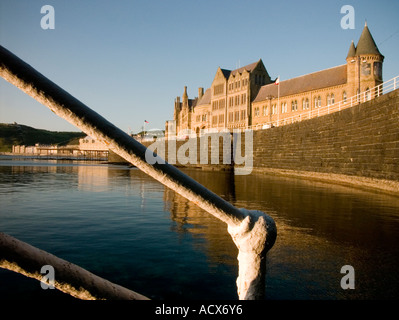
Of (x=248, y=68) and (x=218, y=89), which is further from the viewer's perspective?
(x=218, y=89)

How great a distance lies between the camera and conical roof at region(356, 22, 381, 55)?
4245 centimetres

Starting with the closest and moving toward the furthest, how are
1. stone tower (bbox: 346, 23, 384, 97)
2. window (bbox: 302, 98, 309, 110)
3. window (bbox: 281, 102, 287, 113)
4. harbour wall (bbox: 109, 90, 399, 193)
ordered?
harbour wall (bbox: 109, 90, 399, 193) < stone tower (bbox: 346, 23, 384, 97) < window (bbox: 302, 98, 309, 110) < window (bbox: 281, 102, 287, 113)

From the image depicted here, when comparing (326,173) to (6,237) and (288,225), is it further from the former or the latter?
(6,237)

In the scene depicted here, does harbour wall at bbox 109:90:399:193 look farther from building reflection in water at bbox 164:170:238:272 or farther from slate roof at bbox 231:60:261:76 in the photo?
slate roof at bbox 231:60:261:76

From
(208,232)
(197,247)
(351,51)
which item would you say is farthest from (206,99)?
(197,247)

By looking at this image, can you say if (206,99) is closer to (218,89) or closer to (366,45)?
(218,89)

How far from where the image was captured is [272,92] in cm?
6044

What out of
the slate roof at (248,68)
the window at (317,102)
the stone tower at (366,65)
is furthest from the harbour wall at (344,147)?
the slate roof at (248,68)

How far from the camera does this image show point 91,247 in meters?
5.84

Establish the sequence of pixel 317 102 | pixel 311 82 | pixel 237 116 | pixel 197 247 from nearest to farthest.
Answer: pixel 197 247 < pixel 317 102 < pixel 311 82 < pixel 237 116

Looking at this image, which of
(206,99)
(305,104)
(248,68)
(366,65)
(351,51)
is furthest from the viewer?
(206,99)

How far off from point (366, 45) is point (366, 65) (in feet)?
8.93

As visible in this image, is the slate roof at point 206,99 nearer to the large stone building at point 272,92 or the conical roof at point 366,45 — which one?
the large stone building at point 272,92

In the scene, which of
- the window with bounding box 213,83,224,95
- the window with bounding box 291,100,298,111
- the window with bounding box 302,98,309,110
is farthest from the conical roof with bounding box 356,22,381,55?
the window with bounding box 213,83,224,95
